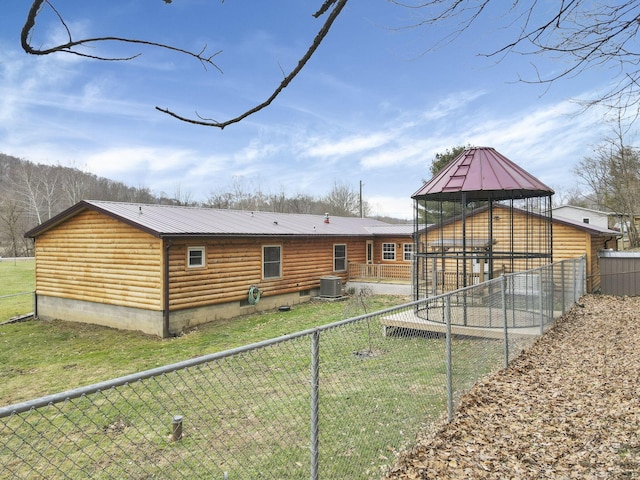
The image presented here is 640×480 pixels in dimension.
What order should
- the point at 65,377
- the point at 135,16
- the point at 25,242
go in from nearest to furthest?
the point at 135,16, the point at 65,377, the point at 25,242

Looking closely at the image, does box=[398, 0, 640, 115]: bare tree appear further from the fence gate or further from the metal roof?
the fence gate

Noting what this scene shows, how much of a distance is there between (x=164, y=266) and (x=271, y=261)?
4.98m

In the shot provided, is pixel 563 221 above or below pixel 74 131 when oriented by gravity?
below

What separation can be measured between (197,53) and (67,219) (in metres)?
15.5

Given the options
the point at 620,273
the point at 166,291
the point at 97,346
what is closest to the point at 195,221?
the point at 166,291

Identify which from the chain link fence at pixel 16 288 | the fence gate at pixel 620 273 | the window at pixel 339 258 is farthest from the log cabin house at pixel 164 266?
the fence gate at pixel 620 273

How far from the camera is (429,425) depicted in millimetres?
4652

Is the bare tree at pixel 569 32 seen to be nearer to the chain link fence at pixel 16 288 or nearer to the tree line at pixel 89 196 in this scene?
the chain link fence at pixel 16 288

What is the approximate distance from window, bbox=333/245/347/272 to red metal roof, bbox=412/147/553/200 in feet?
36.3

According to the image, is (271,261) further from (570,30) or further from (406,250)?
(570,30)

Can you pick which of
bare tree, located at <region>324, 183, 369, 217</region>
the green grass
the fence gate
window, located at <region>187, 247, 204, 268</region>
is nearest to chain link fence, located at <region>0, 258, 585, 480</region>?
the green grass

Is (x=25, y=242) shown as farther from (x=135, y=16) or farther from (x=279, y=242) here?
(x=135, y=16)

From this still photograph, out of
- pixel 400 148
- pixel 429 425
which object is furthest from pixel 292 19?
pixel 400 148

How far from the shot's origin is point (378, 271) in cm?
2044
